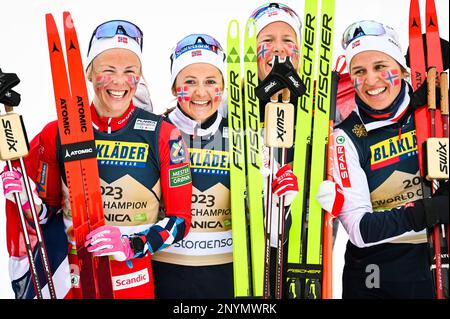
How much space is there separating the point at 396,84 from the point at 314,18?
0.57 metres

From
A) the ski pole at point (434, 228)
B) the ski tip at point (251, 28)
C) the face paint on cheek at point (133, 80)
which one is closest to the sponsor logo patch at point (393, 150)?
the ski pole at point (434, 228)

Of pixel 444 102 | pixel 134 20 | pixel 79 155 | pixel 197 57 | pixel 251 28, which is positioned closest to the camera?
pixel 79 155

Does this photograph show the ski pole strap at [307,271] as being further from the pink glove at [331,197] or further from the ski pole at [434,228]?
the ski pole at [434,228]

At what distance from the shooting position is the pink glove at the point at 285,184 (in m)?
4.07

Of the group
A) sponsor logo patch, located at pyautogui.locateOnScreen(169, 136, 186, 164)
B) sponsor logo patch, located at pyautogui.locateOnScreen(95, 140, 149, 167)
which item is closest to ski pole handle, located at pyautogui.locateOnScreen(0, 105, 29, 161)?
sponsor logo patch, located at pyautogui.locateOnScreen(95, 140, 149, 167)

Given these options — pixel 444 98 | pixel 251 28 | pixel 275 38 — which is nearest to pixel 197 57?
pixel 251 28

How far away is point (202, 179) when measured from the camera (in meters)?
4.30

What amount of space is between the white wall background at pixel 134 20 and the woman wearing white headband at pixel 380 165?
691 mm

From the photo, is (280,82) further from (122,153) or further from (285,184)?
(122,153)

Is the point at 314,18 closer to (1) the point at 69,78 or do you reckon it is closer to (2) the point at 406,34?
(2) the point at 406,34

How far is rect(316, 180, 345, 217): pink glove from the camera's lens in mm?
4184

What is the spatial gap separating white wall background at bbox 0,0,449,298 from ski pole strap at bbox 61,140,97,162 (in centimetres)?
96

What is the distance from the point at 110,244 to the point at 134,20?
1762 mm

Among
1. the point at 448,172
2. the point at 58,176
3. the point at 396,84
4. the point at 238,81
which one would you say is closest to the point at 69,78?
the point at 58,176
